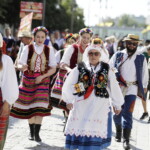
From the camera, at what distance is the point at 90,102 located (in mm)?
6113

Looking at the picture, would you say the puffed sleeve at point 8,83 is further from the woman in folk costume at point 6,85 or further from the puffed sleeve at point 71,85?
the puffed sleeve at point 71,85

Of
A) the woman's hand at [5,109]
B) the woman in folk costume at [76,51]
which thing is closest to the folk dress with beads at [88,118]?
the woman's hand at [5,109]

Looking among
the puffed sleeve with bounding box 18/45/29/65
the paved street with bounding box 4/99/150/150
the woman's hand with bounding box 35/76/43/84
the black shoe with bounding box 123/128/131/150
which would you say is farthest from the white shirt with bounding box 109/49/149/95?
the puffed sleeve with bounding box 18/45/29/65

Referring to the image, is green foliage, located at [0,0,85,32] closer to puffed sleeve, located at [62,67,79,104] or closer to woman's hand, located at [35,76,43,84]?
woman's hand, located at [35,76,43,84]

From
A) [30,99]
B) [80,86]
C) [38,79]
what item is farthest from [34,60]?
[80,86]

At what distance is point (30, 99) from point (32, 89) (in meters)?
0.16

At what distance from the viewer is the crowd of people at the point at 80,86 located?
603 centimetres

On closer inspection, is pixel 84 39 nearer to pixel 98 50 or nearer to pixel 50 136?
pixel 50 136

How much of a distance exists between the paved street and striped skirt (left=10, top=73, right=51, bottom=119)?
0.42 meters

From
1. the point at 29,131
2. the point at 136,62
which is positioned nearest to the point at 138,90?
the point at 136,62

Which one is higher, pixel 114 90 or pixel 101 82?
Result: pixel 101 82

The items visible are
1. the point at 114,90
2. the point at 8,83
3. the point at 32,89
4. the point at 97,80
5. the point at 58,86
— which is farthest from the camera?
the point at 58,86

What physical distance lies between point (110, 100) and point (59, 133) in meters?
2.25

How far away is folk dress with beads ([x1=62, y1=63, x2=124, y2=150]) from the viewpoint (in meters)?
6.04
